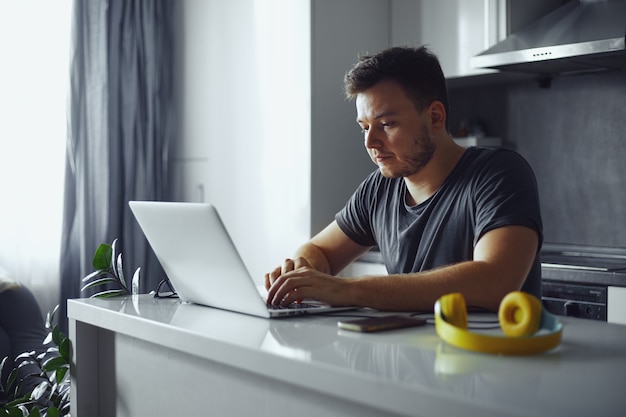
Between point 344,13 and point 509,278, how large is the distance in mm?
2073

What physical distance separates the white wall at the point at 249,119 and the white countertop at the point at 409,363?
1867 millimetres

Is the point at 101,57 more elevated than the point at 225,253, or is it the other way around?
the point at 101,57

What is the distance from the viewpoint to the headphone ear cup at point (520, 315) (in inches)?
48.1

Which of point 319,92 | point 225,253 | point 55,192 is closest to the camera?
point 225,253

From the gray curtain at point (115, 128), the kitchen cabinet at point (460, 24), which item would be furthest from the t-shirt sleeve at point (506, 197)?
the gray curtain at point (115, 128)

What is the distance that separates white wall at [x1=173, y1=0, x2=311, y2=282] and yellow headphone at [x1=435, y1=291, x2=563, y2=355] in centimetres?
210

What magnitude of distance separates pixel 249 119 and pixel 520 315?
2.56 meters

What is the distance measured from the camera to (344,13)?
136 inches

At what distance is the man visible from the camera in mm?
1631

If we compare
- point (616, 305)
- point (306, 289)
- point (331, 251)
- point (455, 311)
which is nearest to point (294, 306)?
point (306, 289)

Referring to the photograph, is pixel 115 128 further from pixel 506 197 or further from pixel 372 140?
pixel 506 197

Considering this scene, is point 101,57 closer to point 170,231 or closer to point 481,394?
point 170,231

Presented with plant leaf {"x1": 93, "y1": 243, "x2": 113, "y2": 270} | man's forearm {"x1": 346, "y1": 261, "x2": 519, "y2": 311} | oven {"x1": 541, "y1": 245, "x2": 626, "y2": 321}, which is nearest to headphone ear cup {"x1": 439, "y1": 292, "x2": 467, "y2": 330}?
man's forearm {"x1": 346, "y1": 261, "x2": 519, "y2": 311}

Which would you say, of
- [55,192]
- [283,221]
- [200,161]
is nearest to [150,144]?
[200,161]
